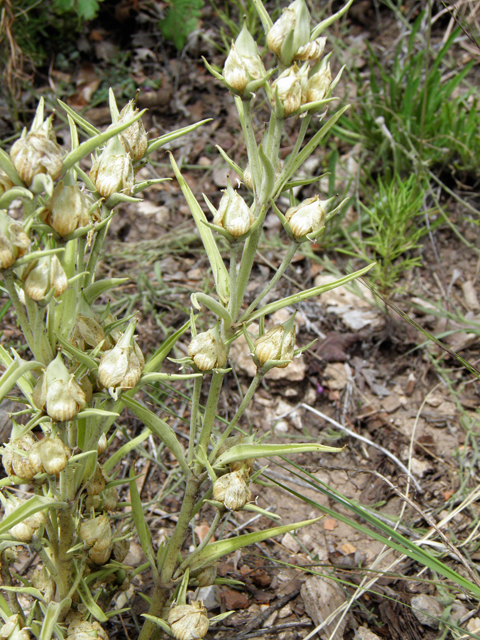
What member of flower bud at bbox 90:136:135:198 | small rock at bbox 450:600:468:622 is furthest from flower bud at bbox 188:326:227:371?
small rock at bbox 450:600:468:622

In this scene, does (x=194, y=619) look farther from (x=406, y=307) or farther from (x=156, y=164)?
(x=156, y=164)

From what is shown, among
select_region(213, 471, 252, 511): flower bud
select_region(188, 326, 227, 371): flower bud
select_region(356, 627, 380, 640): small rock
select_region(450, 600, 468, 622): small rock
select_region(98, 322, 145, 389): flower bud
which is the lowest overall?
select_region(450, 600, 468, 622): small rock

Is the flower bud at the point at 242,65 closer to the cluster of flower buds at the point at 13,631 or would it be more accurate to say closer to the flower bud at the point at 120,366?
the flower bud at the point at 120,366

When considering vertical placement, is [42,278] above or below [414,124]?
above

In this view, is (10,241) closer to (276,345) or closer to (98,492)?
(276,345)

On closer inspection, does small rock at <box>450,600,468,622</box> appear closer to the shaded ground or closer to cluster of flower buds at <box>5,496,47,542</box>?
the shaded ground

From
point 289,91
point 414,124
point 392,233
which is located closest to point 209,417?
point 289,91
